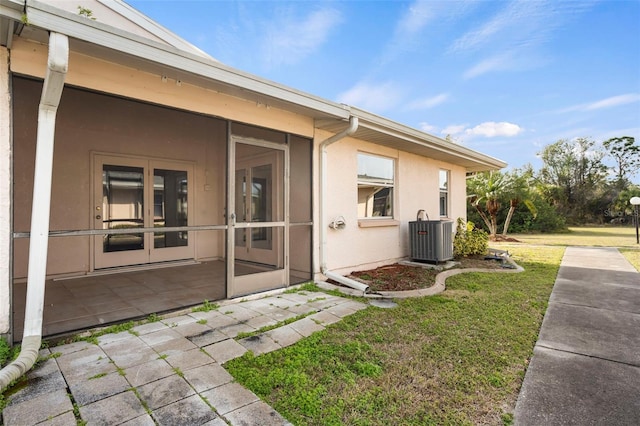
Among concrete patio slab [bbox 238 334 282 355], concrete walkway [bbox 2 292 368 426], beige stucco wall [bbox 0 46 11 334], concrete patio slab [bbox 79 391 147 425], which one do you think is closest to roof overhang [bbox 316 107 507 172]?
concrete walkway [bbox 2 292 368 426]

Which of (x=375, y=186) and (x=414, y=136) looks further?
(x=375, y=186)

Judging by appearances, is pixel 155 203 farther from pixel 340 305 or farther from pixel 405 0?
pixel 405 0

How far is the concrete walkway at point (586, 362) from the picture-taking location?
2.08m

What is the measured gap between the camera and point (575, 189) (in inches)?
1105

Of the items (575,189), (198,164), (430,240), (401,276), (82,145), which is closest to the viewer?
(82,145)

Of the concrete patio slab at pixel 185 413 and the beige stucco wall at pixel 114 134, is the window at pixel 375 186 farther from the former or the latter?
the concrete patio slab at pixel 185 413

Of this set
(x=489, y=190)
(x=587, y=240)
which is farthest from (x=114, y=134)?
(x=587, y=240)

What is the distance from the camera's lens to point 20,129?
199 inches

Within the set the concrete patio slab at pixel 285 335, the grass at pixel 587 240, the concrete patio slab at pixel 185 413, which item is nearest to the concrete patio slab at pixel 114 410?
the concrete patio slab at pixel 185 413

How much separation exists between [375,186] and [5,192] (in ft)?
18.7

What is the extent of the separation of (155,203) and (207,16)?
4228 mm

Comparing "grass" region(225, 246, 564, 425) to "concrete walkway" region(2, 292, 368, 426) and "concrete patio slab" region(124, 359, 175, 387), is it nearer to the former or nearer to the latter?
"concrete walkway" region(2, 292, 368, 426)

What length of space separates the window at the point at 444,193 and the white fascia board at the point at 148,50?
6.37 m

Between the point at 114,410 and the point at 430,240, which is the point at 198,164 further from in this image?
the point at 114,410
